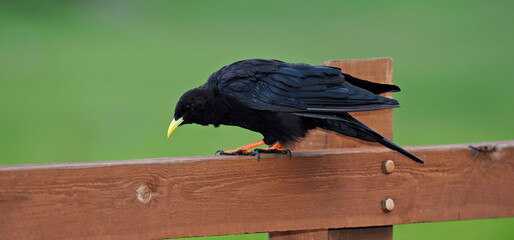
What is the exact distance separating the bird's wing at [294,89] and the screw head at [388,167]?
206 mm

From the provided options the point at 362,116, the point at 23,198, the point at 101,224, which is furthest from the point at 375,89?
the point at 23,198

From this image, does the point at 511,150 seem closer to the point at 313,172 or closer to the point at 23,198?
the point at 313,172

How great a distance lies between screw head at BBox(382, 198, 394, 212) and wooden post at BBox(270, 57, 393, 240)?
12cm

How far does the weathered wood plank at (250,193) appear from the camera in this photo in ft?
6.86

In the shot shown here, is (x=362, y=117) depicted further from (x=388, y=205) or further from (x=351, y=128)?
(x=388, y=205)

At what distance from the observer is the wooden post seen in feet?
8.40

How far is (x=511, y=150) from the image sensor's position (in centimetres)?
264

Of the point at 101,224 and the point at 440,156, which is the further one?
the point at 440,156

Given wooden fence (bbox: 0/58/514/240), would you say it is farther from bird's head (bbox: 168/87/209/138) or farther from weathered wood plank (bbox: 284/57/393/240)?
bird's head (bbox: 168/87/209/138)

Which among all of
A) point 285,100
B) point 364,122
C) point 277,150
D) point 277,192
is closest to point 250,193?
point 277,192

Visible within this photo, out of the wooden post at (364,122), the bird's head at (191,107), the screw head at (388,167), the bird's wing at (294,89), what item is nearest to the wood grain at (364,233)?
the wooden post at (364,122)

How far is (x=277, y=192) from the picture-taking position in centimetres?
237

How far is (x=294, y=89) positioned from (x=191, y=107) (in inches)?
20.9

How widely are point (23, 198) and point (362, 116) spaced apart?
1.36 m
